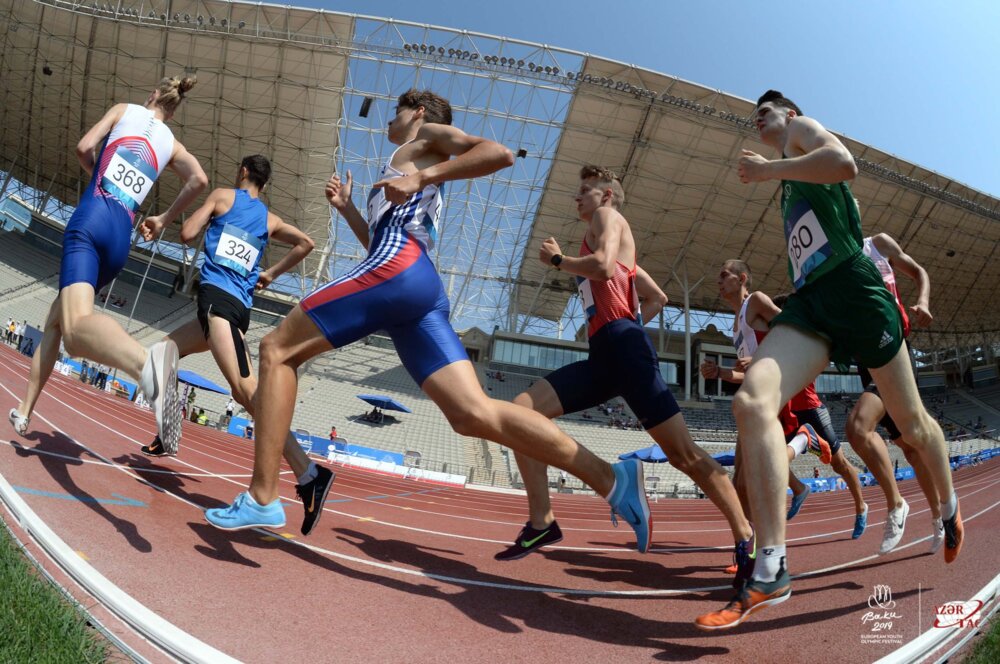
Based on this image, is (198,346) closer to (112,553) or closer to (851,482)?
(112,553)

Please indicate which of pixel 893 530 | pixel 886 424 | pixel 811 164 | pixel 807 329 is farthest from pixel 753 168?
pixel 886 424

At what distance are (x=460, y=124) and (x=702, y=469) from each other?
24072 millimetres

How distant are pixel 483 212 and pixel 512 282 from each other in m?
7.35

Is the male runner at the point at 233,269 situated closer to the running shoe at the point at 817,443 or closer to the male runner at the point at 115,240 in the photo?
the male runner at the point at 115,240

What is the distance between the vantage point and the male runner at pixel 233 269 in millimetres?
3059

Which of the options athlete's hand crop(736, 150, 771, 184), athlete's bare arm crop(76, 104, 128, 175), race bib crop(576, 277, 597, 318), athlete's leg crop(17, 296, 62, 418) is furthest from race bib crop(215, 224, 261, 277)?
athlete's hand crop(736, 150, 771, 184)

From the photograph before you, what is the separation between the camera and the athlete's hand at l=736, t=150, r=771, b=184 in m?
2.07

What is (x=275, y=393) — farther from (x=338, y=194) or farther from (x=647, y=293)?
(x=647, y=293)

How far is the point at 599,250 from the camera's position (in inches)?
106

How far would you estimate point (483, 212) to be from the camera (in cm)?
2850

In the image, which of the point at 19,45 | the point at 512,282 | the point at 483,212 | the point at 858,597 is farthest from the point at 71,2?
the point at 858,597

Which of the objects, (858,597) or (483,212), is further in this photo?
(483,212)

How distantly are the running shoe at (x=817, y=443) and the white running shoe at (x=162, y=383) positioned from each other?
4.28 meters

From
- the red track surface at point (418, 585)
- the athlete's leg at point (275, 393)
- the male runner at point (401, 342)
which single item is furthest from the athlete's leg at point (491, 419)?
the red track surface at point (418, 585)
